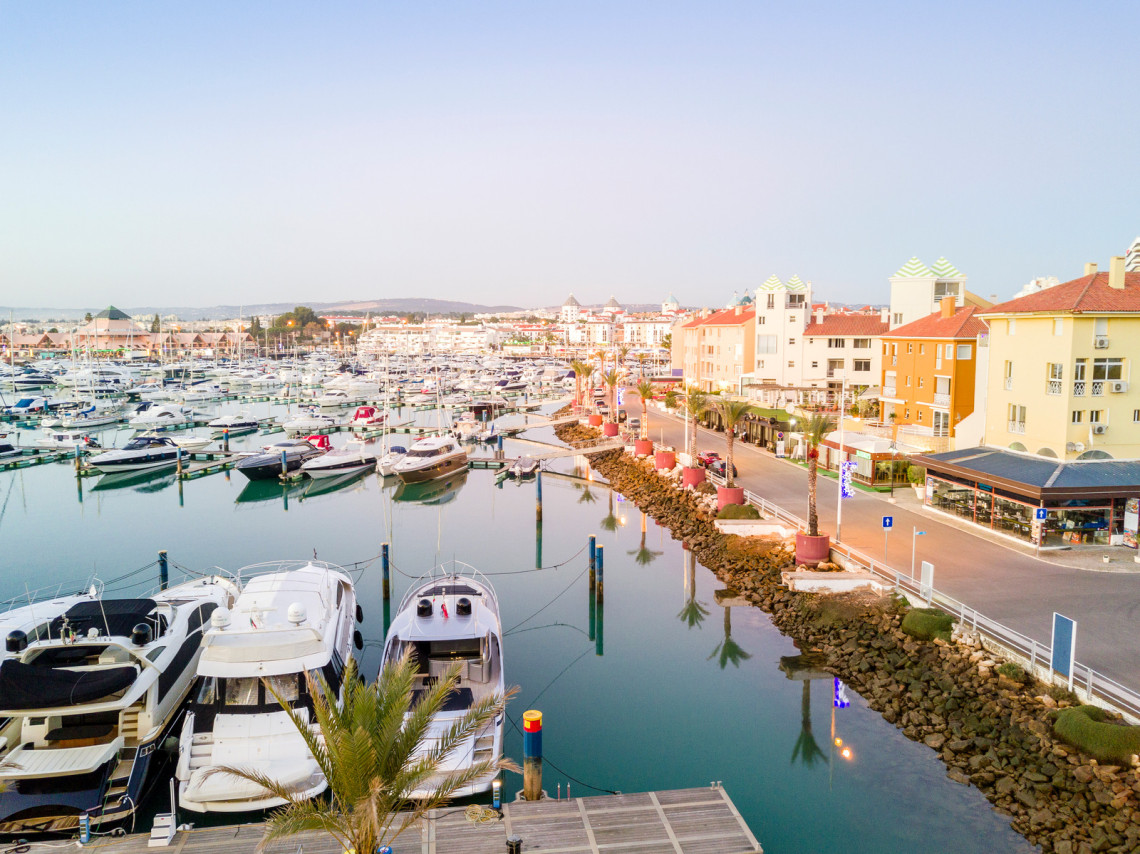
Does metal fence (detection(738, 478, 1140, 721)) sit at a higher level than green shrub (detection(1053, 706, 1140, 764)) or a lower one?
higher

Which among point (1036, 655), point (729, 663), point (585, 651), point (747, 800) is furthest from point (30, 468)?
point (1036, 655)

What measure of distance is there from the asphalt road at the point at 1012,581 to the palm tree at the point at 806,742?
4.86 meters

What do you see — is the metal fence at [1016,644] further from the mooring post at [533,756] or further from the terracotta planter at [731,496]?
the mooring post at [533,756]

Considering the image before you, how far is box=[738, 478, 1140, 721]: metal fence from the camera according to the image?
14266mm

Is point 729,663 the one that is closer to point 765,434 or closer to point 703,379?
point 765,434

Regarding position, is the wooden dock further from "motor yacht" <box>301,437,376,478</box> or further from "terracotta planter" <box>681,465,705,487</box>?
"motor yacht" <box>301,437,376,478</box>

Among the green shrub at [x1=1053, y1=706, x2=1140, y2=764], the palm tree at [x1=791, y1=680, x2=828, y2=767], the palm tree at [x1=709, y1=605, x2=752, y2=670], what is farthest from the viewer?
the palm tree at [x1=709, y1=605, x2=752, y2=670]

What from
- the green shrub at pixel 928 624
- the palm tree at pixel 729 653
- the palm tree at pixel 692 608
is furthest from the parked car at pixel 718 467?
the green shrub at pixel 928 624

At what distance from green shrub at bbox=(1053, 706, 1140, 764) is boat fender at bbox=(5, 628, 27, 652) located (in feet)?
66.5

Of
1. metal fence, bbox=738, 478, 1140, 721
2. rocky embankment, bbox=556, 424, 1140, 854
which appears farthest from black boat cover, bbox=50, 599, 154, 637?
metal fence, bbox=738, 478, 1140, 721

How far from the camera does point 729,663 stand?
72.7ft

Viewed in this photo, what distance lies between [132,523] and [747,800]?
120 feet

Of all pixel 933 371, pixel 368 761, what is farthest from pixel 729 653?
pixel 933 371

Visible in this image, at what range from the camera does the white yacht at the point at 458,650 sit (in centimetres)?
1508
